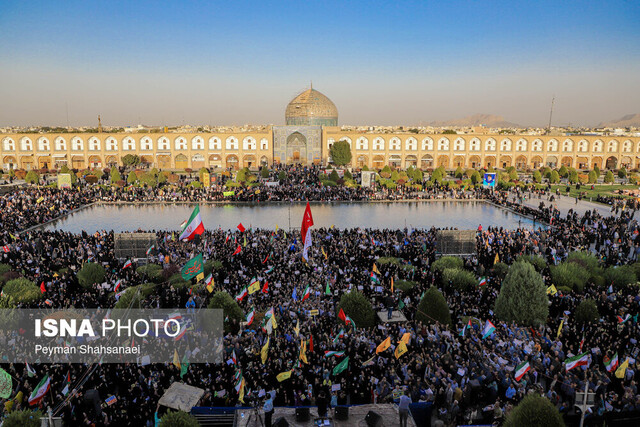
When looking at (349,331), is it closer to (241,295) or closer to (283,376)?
(283,376)

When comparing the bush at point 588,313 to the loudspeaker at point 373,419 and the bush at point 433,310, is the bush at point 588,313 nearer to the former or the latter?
the bush at point 433,310

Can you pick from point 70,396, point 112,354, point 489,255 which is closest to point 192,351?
point 112,354

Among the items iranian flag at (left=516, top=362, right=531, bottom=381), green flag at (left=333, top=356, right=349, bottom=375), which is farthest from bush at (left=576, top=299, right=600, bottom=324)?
green flag at (left=333, top=356, right=349, bottom=375)

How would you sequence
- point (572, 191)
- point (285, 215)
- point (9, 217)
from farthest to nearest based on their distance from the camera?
point (572, 191), point (285, 215), point (9, 217)

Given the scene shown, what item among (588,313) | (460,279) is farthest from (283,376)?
(588,313)

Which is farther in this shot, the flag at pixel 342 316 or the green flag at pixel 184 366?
the flag at pixel 342 316

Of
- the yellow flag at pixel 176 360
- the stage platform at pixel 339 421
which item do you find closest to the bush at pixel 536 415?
the stage platform at pixel 339 421

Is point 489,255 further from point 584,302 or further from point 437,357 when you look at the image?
point 437,357
